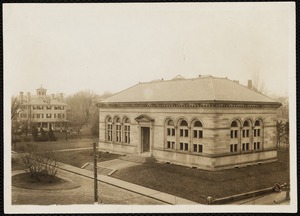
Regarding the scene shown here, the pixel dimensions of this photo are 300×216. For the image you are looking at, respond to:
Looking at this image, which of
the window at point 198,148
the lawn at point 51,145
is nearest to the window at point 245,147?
the window at point 198,148

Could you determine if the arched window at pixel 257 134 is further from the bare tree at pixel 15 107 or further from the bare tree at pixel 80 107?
the bare tree at pixel 15 107

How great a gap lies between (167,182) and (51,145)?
3756 mm

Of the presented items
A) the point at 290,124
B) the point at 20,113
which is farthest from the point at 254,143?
the point at 20,113

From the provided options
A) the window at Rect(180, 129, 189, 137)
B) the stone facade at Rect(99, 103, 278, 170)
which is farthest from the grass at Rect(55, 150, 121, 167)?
the window at Rect(180, 129, 189, 137)

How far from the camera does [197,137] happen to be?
12086 mm

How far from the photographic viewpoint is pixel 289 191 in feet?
33.6

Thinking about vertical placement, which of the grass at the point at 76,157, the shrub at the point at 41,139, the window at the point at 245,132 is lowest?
the grass at the point at 76,157

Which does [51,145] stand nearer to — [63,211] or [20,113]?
[20,113]

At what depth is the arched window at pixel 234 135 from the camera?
1177 cm

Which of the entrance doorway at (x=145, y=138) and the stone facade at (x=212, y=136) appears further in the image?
the entrance doorway at (x=145, y=138)

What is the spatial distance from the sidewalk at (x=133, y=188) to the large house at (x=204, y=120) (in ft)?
5.92

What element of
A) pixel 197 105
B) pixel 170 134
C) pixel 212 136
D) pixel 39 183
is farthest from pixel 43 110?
pixel 212 136

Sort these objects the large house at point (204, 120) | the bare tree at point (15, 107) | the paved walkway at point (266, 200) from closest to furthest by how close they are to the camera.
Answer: the paved walkway at point (266, 200) < the bare tree at point (15, 107) < the large house at point (204, 120)

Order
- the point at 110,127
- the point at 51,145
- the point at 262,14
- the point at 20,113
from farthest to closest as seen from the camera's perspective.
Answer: the point at 110,127
the point at 51,145
the point at 20,113
the point at 262,14
